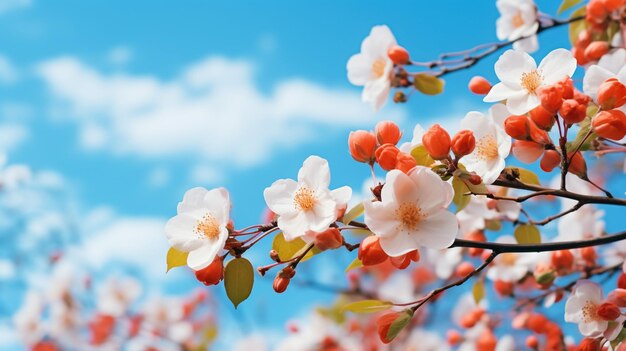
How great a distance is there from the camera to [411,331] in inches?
96.8

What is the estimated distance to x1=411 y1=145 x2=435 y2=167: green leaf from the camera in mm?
872

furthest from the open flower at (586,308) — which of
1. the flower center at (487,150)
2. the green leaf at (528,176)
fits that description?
the flower center at (487,150)

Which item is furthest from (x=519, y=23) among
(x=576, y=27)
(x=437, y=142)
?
(x=437, y=142)

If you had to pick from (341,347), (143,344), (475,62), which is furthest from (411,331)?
(475,62)

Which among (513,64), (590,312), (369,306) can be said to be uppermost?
(513,64)

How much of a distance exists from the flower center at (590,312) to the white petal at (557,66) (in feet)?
1.16

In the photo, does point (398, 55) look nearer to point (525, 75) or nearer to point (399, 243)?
point (525, 75)

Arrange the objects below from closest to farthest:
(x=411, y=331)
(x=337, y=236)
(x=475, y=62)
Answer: (x=337, y=236), (x=475, y=62), (x=411, y=331)

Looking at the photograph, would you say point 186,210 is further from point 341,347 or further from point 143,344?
point 143,344

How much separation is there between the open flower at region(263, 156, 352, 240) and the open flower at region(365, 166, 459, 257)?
52 millimetres

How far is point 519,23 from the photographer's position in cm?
159

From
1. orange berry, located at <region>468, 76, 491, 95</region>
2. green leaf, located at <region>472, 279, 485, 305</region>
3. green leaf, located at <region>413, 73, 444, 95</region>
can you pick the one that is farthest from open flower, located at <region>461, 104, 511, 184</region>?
green leaf, located at <region>472, 279, 485, 305</region>

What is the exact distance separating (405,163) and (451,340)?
108 centimetres

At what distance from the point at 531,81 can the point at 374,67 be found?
23.0 inches
